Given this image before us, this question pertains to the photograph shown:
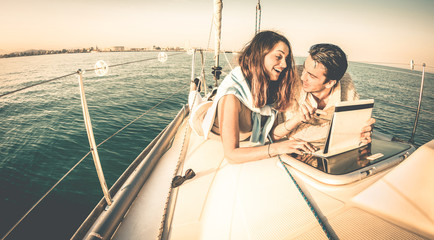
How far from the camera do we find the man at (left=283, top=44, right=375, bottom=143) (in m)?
1.56

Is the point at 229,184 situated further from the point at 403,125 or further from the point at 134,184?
the point at 403,125

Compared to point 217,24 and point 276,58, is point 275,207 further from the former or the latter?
point 217,24

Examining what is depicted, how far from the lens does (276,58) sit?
1570 millimetres

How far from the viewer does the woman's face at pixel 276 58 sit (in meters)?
1.56

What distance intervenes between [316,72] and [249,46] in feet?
2.20

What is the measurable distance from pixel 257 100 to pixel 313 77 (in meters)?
0.61

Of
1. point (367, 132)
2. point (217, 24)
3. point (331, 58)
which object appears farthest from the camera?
point (217, 24)

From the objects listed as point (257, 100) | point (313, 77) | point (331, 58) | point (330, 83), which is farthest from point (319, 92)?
point (257, 100)

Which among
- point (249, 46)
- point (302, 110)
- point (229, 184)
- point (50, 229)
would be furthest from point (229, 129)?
point (50, 229)

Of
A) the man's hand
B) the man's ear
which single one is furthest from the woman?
the man's hand

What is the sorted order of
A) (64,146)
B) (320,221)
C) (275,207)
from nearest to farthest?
1. (320,221)
2. (275,207)
3. (64,146)

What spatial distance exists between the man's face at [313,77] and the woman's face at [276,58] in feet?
0.90

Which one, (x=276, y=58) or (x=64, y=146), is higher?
(x=276, y=58)

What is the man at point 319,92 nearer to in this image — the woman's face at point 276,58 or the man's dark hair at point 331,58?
the man's dark hair at point 331,58
